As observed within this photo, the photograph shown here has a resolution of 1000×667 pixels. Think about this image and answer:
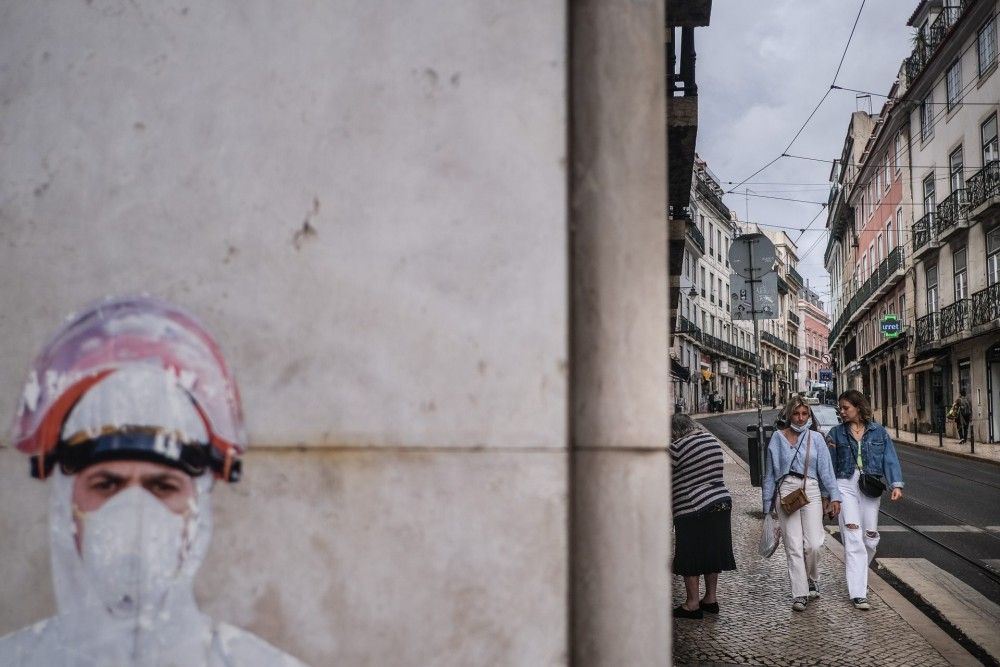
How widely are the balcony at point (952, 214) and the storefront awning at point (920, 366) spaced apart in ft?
14.6

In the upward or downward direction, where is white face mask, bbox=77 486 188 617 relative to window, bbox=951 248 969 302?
downward

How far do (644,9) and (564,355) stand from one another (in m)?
1.09

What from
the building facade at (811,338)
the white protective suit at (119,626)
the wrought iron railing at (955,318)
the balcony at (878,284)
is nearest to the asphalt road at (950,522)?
the white protective suit at (119,626)

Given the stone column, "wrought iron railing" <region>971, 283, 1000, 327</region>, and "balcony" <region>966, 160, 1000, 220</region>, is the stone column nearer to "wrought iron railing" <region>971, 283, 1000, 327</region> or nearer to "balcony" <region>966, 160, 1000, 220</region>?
"wrought iron railing" <region>971, 283, 1000, 327</region>

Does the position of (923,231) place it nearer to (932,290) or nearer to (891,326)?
(932,290)

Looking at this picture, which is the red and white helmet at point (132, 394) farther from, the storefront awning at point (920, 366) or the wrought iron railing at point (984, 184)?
the storefront awning at point (920, 366)

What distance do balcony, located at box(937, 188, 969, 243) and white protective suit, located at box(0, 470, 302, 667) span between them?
1190 inches

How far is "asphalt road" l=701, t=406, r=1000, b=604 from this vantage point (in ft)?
25.3

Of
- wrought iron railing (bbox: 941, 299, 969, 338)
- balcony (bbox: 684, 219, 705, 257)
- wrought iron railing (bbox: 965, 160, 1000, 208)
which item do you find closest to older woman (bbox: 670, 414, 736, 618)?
wrought iron railing (bbox: 965, 160, 1000, 208)

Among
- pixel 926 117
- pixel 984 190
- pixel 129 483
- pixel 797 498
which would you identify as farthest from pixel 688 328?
pixel 129 483

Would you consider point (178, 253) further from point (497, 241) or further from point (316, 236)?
point (497, 241)

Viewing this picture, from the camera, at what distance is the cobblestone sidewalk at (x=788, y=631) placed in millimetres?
4844

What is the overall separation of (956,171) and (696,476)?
28.5 m

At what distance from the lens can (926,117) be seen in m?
32.1
